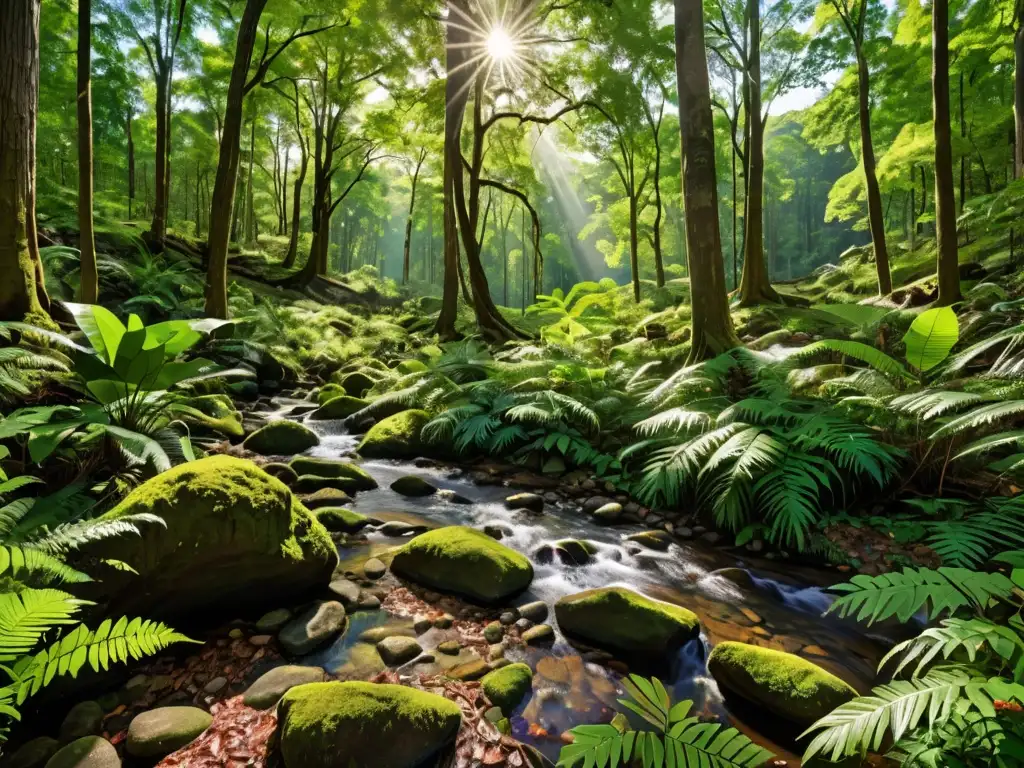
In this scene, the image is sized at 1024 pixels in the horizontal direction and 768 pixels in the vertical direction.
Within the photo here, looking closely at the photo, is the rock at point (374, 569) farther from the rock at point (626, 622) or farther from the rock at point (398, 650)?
the rock at point (626, 622)

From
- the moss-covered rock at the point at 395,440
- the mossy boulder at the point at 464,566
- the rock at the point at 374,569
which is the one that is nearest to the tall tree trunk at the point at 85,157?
the moss-covered rock at the point at 395,440

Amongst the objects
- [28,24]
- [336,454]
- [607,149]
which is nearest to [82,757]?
[336,454]

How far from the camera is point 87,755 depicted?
1.78m

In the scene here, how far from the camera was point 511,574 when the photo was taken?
3.28 meters

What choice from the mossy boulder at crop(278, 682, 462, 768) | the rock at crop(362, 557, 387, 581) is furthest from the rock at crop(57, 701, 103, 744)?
the rock at crop(362, 557, 387, 581)

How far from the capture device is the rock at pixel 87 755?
5.72ft

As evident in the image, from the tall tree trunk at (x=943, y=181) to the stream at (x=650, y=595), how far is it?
19.9ft

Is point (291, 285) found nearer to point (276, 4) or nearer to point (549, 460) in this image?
point (276, 4)

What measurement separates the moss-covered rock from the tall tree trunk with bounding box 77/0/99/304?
17.7ft

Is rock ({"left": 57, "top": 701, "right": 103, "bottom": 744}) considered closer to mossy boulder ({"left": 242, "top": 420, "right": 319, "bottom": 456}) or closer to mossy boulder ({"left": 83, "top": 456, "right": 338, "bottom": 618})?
mossy boulder ({"left": 83, "top": 456, "right": 338, "bottom": 618})

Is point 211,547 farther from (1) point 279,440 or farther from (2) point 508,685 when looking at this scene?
(1) point 279,440

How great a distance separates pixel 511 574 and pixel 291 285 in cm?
1746

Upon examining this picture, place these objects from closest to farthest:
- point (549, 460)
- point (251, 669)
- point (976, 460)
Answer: point (251, 669) → point (976, 460) → point (549, 460)

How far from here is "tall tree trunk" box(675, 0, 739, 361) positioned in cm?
600
